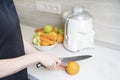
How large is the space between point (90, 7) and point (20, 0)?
2.14 feet

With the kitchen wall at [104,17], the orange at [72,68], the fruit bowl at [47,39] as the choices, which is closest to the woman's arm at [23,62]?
the orange at [72,68]

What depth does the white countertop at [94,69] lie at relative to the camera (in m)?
0.79

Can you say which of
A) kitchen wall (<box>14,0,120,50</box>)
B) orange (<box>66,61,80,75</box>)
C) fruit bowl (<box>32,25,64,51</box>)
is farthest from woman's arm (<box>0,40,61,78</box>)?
kitchen wall (<box>14,0,120,50</box>)

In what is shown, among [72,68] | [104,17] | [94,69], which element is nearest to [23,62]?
[72,68]

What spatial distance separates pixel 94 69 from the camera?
84cm

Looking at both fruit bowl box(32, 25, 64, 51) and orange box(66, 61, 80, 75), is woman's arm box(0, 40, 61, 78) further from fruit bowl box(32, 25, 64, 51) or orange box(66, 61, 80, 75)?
fruit bowl box(32, 25, 64, 51)

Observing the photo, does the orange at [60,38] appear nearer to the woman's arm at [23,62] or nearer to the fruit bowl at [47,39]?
the fruit bowl at [47,39]

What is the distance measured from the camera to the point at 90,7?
3.31 ft

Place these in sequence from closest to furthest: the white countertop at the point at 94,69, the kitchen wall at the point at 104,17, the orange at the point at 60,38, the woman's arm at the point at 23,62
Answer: the woman's arm at the point at 23,62, the white countertop at the point at 94,69, the kitchen wall at the point at 104,17, the orange at the point at 60,38

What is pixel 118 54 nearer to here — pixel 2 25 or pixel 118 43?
pixel 118 43

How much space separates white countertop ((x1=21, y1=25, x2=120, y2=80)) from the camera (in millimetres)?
792

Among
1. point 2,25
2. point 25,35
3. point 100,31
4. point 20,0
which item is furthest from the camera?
point 20,0

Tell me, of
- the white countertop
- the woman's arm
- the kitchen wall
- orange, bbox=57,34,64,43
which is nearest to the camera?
the woman's arm

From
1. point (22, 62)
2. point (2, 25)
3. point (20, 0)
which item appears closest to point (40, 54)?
point (22, 62)
